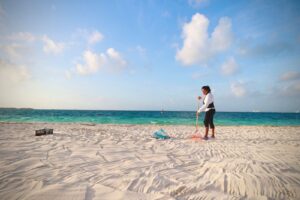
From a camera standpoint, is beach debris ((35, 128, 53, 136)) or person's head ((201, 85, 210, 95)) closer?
beach debris ((35, 128, 53, 136))

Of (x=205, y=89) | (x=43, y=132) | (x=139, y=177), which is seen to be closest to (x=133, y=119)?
(x=43, y=132)

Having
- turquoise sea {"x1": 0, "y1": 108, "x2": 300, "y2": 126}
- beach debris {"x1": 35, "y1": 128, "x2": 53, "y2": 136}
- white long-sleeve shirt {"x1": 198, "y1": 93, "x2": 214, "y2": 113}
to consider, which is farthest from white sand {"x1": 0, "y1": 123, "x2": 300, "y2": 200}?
turquoise sea {"x1": 0, "y1": 108, "x2": 300, "y2": 126}

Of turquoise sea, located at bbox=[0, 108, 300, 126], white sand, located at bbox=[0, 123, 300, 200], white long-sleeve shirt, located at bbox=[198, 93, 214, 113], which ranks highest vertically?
white long-sleeve shirt, located at bbox=[198, 93, 214, 113]

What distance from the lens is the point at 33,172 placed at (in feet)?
8.54

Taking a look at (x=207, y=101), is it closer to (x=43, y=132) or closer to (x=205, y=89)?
(x=205, y=89)

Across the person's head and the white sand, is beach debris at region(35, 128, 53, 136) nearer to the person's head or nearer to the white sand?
the white sand

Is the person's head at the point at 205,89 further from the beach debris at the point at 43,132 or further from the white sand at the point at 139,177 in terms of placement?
the beach debris at the point at 43,132

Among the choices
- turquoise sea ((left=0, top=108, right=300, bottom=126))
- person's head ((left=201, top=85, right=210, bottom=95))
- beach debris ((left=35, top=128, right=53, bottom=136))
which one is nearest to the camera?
beach debris ((left=35, top=128, right=53, bottom=136))

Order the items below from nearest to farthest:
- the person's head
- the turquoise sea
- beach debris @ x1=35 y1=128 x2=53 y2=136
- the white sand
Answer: the white sand
beach debris @ x1=35 y1=128 x2=53 y2=136
the person's head
the turquoise sea

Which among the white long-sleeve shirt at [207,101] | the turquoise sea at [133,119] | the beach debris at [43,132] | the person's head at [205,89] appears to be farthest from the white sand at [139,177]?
the turquoise sea at [133,119]

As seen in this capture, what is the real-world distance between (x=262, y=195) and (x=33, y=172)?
349 centimetres

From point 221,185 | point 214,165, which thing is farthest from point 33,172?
point 214,165

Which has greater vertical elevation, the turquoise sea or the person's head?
the person's head

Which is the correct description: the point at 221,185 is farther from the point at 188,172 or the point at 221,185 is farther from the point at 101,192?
the point at 101,192
